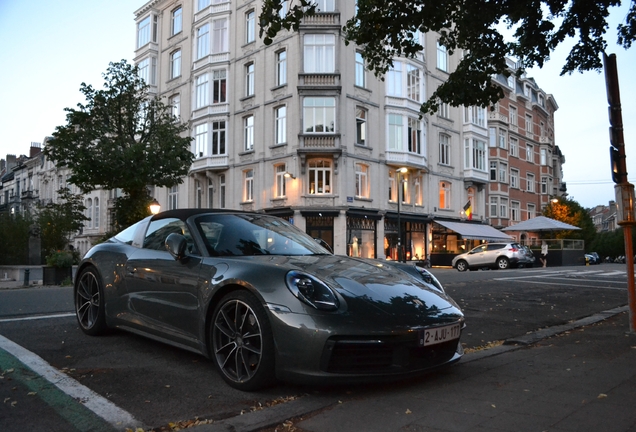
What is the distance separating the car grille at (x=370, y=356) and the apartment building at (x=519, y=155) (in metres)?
45.8

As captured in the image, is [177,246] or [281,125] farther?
[281,125]

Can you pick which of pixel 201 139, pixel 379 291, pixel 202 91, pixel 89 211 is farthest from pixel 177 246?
pixel 89 211

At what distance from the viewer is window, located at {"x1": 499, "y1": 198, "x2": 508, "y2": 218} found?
48938mm

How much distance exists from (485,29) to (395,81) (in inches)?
1006

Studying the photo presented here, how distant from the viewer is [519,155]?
5378cm

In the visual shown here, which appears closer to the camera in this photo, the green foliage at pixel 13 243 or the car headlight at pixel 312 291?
the car headlight at pixel 312 291

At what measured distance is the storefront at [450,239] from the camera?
35844mm

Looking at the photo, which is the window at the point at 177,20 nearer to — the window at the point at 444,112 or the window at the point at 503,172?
the window at the point at 444,112

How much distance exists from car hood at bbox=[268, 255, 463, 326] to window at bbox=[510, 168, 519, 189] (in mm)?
50917

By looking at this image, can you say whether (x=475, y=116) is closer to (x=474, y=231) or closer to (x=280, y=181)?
(x=474, y=231)

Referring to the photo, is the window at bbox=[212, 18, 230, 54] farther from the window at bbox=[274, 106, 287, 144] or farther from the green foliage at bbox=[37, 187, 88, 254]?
the green foliage at bbox=[37, 187, 88, 254]

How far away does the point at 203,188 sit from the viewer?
123ft

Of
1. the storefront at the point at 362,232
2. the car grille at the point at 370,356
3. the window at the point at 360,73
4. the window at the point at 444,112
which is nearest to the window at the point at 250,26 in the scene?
the window at the point at 360,73

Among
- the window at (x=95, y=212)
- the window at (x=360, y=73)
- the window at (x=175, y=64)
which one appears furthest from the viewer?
the window at (x=95, y=212)
